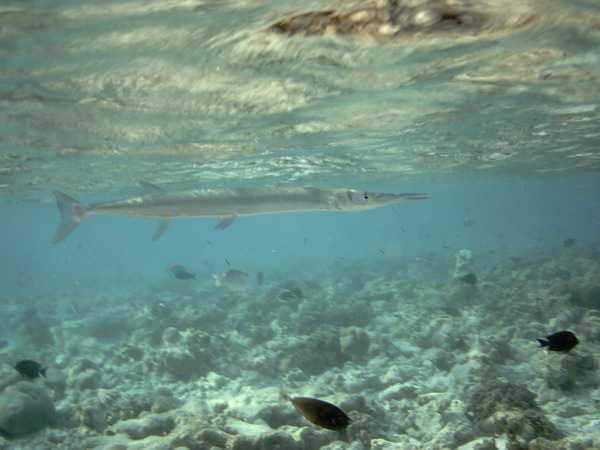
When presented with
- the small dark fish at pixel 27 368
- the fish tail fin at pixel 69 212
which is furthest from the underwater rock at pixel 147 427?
the fish tail fin at pixel 69 212

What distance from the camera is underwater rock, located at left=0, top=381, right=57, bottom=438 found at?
A: 661 cm

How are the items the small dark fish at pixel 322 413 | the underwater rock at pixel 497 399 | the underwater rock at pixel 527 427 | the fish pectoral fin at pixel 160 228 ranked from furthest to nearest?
1. the fish pectoral fin at pixel 160 228
2. the underwater rock at pixel 497 399
3. the underwater rock at pixel 527 427
4. the small dark fish at pixel 322 413

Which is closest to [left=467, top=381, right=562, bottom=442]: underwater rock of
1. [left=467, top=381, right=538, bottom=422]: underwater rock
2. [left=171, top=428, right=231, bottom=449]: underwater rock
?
[left=467, top=381, right=538, bottom=422]: underwater rock

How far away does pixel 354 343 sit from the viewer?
10.8 meters

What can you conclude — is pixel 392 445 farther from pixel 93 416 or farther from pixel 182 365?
pixel 182 365

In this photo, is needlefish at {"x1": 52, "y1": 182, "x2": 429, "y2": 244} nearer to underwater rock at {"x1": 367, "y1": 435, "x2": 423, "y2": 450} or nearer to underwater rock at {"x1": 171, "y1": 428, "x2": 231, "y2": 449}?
underwater rock at {"x1": 171, "y1": 428, "x2": 231, "y2": 449}

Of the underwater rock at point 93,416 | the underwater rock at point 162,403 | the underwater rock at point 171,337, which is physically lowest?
the underwater rock at point 171,337

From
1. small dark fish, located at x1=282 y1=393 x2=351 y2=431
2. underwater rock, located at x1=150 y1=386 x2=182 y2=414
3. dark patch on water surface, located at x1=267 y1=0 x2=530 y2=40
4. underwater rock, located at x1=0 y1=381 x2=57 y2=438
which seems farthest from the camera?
underwater rock, located at x1=150 y1=386 x2=182 y2=414

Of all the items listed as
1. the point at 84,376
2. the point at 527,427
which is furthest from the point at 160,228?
the point at 527,427

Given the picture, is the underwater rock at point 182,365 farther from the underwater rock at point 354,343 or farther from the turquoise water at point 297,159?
the underwater rock at point 354,343

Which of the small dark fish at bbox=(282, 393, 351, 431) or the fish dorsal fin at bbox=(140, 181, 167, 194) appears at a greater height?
the fish dorsal fin at bbox=(140, 181, 167, 194)

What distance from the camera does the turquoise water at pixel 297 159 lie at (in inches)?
238

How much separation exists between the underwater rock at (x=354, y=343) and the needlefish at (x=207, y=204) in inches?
185

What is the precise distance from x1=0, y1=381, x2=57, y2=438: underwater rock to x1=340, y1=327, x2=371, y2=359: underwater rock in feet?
24.6
